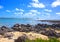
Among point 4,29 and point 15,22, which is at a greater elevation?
point 15,22

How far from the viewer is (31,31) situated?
2451mm

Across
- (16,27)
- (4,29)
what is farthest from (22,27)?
(4,29)

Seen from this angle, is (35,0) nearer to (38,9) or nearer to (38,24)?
(38,9)

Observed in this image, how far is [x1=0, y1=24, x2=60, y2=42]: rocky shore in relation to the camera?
2.37 metres

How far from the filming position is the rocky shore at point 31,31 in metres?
2.37

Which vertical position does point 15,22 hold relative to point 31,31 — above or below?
above

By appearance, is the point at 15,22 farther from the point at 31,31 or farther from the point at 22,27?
the point at 31,31

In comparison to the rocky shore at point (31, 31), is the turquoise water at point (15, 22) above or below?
above

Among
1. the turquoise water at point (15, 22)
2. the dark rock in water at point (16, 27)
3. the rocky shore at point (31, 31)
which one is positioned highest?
the turquoise water at point (15, 22)

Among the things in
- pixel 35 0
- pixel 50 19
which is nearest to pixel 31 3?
pixel 35 0

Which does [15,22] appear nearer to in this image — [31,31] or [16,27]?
[16,27]

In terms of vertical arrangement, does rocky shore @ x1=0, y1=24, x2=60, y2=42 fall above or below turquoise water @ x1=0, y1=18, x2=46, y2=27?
below

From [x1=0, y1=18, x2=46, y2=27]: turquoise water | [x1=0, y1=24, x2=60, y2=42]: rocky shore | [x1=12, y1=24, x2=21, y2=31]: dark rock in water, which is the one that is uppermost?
[x1=0, y1=18, x2=46, y2=27]: turquoise water

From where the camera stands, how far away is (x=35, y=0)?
234cm
